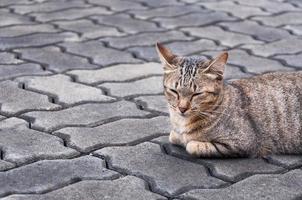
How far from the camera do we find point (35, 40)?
6.55 m

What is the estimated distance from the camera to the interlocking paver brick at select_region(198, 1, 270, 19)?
769 centimetres

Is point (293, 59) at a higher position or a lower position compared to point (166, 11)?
higher

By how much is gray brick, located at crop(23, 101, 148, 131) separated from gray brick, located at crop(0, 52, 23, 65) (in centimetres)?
116

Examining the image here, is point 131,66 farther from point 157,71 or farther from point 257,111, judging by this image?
point 257,111

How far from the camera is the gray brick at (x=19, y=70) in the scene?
18.3ft

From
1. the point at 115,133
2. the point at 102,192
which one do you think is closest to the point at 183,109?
the point at 115,133

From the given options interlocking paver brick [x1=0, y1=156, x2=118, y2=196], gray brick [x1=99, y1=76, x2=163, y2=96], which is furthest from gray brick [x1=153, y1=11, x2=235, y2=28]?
interlocking paver brick [x1=0, y1=156, x2=118, y2=196]

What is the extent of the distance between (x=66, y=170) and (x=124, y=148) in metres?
0.46

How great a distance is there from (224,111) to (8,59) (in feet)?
7.79

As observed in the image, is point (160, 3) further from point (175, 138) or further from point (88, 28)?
point (175, 138)

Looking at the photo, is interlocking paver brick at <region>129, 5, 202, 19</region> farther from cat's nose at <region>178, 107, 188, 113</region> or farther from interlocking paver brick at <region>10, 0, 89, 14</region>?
cat's nose at <region>178, 107, 188, 113</region>

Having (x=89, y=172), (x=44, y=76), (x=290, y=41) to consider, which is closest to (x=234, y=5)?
(x=290, y=41)

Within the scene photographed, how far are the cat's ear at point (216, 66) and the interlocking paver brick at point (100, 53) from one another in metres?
1.93

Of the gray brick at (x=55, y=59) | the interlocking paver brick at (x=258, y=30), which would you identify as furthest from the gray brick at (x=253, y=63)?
the gray brick at (x=55, y=59)
